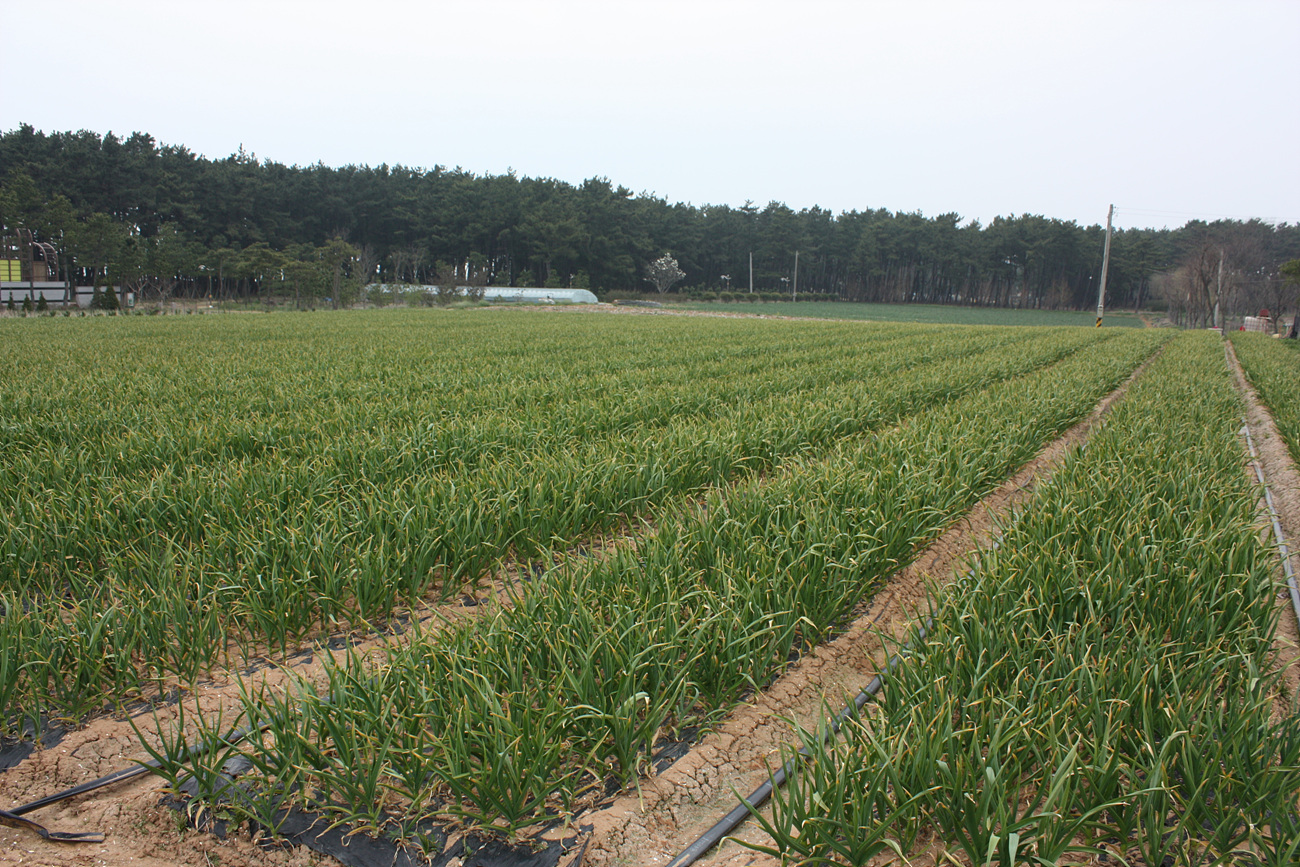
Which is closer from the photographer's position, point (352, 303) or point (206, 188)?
point (352, 303)

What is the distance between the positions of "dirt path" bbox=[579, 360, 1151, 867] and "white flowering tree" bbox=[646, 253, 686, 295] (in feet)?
235

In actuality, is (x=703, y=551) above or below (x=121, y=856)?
above

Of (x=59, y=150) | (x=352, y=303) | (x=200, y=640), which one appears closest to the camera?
(x=200, y=640)

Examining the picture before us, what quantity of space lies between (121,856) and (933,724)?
6.88 feet

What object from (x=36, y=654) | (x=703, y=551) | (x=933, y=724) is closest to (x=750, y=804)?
(x=933, y=724)

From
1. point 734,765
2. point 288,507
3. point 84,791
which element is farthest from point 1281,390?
point 84,791

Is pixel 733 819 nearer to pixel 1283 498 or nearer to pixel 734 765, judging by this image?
pixel 734 765

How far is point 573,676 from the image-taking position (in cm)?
213

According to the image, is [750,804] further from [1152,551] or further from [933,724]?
[1152,551]

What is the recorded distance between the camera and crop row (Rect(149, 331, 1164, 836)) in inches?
71.6

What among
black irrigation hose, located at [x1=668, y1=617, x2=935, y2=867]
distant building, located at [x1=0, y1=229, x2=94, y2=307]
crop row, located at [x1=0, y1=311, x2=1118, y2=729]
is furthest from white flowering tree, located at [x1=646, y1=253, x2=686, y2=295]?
black irrigation hose, located at [x1=668, y1=617, x2=935, y2=867]

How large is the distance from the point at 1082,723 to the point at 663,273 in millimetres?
74364

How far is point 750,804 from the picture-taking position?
72.0 inches

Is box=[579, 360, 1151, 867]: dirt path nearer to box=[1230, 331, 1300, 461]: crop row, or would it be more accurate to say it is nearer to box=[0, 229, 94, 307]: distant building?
box=[1230, 331, 1300, 461]: crop row
